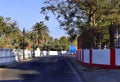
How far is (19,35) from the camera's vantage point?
8981 centimetres

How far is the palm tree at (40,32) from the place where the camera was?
15355 cm

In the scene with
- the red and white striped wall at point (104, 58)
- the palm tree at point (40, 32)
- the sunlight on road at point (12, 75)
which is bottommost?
the sunlight on road at point (12, 75)

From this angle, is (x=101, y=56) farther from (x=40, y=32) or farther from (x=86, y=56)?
(x=40, y=32)

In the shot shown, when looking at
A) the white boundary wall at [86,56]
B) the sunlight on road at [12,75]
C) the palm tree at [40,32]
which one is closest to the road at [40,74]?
the sunlight on road at [12,75]

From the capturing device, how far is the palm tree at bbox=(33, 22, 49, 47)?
153550 millimetres

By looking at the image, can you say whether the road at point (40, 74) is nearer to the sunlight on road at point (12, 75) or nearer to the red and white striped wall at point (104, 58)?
the sunlight on road at point (12, 75)

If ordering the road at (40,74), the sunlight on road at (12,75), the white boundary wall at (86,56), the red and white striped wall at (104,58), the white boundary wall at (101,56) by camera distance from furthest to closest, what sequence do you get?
the white boundary wall at (86,56) → the white boundary wall at (101,56) → the red and white striped wall at (104,58) → the sunlight on road at (12,75) → the road at (40,74)

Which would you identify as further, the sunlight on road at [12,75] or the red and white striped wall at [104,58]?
the red and white striped wall at [104,58]

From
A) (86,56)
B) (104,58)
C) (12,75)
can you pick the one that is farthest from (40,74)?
(86,56)

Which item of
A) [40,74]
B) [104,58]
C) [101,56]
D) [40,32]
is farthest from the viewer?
[40,32]

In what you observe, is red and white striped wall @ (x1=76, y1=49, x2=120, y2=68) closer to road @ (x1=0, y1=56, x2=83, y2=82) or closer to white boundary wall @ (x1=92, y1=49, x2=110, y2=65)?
white boundary wall @ (x1=92, y1=49, x2=110, y2=65)

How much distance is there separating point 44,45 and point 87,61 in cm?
11755

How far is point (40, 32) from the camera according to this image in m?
156

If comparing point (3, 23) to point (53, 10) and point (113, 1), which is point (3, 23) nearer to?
point (53, 10)
